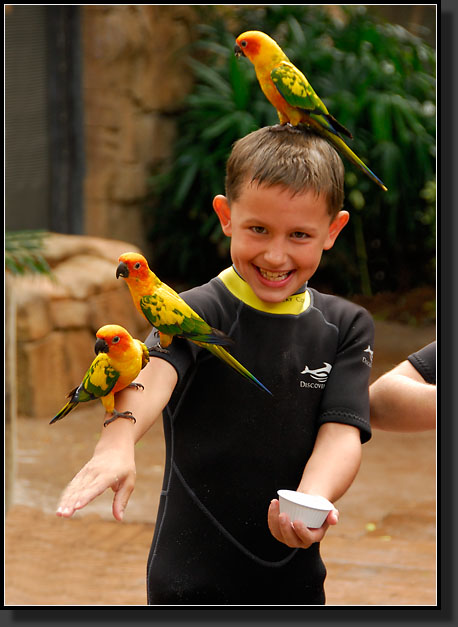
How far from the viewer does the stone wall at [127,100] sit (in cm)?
690

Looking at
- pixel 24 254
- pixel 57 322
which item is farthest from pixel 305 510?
pixel 57 322

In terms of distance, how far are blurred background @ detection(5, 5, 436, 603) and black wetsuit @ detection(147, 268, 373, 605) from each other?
406 cm

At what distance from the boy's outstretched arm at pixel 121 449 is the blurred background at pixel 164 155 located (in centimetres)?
435

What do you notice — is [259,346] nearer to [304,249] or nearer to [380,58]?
[304,249]

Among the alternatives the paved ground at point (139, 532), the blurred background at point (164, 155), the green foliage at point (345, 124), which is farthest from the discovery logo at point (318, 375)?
the green foliage at point (345, 124)

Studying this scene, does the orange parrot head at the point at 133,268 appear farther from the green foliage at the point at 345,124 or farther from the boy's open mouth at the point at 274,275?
the green foliage at the point at 345,124

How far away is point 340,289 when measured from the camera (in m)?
7.25

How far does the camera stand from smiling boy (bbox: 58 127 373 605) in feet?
4.06

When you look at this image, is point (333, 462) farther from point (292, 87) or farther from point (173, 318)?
point (292, 87)

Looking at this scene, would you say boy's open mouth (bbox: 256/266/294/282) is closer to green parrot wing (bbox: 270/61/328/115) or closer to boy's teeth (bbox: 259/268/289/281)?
boy's teeth (bbox: 259/268/289/281)

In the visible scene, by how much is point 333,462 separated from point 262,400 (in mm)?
161

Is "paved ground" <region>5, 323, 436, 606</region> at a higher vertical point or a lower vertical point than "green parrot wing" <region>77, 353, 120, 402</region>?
lower

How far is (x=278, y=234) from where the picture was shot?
4.03 ft

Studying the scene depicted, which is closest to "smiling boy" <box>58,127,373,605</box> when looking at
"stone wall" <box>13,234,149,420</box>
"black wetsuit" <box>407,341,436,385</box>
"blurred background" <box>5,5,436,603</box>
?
"black wetsuit" <box>407,341,436,385</box>
